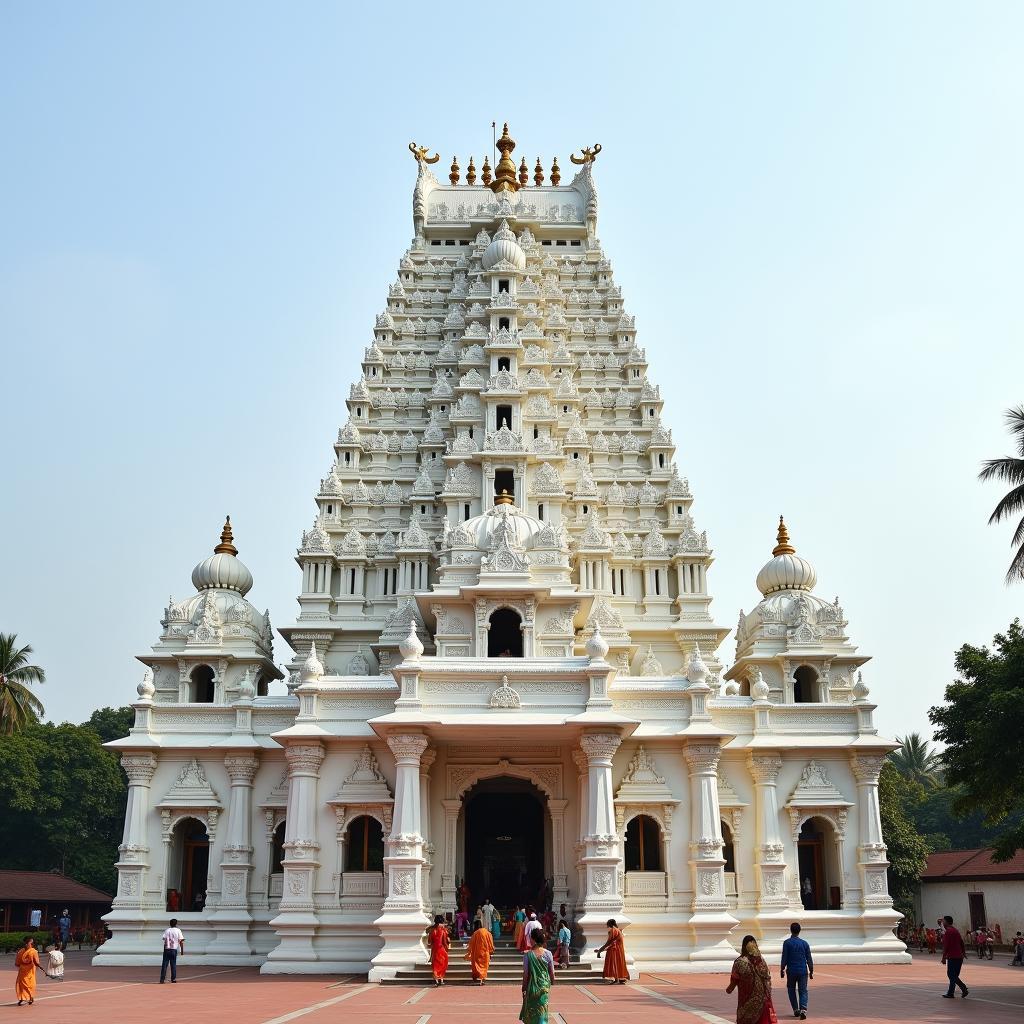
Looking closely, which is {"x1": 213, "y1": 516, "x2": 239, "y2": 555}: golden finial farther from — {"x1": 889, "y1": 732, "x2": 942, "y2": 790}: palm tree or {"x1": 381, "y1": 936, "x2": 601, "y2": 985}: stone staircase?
{"x1": 889, "y1": 732, "x2": 942, "y2": 790}: palm tree

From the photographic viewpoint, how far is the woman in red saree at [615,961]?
73.0 ft

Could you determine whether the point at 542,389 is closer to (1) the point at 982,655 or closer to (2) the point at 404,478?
(2) the point at 404,478

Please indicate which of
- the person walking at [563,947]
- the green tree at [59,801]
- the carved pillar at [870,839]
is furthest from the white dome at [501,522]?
the green tree at [59,801]

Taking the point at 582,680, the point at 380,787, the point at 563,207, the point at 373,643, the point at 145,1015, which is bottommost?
the point at 145,1015

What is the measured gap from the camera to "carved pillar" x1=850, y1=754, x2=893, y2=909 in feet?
93.4

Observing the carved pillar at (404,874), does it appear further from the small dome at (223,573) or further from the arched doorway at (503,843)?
the small dome at (223,573)

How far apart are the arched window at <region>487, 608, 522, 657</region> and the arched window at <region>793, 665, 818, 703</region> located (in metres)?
10.5

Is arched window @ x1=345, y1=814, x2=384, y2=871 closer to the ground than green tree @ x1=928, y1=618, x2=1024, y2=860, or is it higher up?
closer to the ground

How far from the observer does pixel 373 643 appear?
36.6 m

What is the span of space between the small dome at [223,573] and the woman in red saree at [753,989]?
29553 millimetres

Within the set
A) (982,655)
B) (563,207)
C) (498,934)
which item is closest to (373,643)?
(498,934)

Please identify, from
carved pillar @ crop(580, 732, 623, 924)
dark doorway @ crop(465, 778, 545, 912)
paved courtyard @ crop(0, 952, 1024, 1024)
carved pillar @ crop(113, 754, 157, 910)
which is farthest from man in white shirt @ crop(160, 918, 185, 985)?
dark doorway @ crop(465, 778, 545, 912)

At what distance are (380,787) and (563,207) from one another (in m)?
33.3

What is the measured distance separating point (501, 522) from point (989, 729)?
48.0 feet
